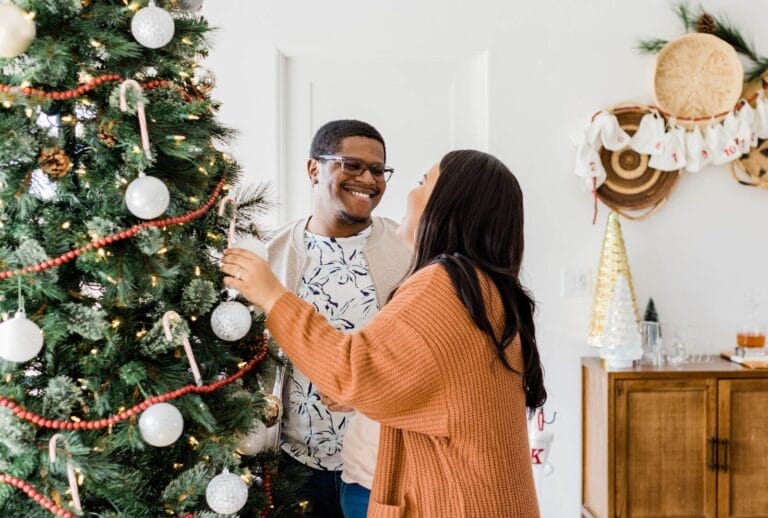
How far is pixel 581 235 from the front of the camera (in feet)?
9.72

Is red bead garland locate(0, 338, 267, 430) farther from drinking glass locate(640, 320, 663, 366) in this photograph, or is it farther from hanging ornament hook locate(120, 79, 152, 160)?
drinking glass locate(640, 320, 663, 366)

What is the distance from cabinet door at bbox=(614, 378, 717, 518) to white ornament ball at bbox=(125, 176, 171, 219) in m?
2.16

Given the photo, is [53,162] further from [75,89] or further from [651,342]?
[651,342]

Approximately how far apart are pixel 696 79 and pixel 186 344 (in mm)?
2535

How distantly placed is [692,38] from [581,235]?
0.88 metres

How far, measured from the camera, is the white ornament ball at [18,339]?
3.08 ft

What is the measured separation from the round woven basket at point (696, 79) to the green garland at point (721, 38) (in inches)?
2.1

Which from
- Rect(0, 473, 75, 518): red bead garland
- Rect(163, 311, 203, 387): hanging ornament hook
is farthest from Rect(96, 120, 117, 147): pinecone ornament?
Rect(0, 473, 75, 518): red bead garland

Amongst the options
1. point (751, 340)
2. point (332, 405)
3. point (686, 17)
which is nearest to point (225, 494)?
point (332, 405)

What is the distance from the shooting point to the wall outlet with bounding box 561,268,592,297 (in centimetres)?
296

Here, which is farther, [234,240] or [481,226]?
[481,226]

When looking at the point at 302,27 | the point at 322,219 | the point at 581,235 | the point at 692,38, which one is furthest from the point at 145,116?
the point at 692,38

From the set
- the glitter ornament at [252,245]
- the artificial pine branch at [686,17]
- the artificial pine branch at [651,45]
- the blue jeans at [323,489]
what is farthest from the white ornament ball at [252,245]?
the artificial pine branch at [686,17]

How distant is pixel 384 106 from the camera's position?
2910mm
